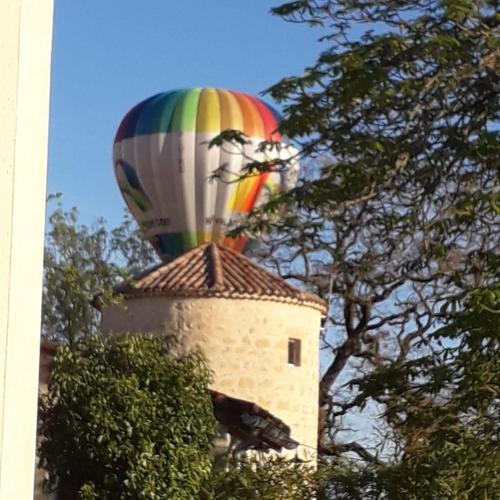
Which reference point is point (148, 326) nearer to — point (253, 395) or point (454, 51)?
point (253, 395)

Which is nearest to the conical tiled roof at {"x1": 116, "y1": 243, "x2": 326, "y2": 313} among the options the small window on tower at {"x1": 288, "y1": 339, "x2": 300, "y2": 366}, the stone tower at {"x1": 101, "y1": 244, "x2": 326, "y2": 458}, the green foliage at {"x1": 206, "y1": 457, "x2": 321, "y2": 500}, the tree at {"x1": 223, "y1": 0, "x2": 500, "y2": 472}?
the stone tower at {"x1": 101, "y1": 244, "x2": 326, "y2": 458}

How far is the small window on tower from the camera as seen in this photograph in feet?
83.3

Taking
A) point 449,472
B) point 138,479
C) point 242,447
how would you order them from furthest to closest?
1. point 242,447
2. point 138,479
3. point 449,472

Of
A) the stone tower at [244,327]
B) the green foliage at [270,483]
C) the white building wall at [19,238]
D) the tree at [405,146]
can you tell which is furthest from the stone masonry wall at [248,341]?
the white building wall at [19,238]

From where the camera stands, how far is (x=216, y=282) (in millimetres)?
25359

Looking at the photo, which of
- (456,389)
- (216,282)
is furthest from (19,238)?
(216,282)

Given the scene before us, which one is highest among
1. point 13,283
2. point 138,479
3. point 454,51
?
point 454,51

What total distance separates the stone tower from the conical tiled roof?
2 centimetres

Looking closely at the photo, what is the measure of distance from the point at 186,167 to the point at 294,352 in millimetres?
7433

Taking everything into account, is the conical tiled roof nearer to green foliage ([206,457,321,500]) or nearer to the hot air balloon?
the hot air balloon

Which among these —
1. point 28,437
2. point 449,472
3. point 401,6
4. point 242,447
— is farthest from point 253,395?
point 28,437

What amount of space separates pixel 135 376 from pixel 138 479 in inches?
50.7

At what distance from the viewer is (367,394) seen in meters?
9.31

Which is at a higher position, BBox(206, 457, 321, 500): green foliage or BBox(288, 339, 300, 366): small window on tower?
BBox(288, 339, 300, 366): small window on tower
